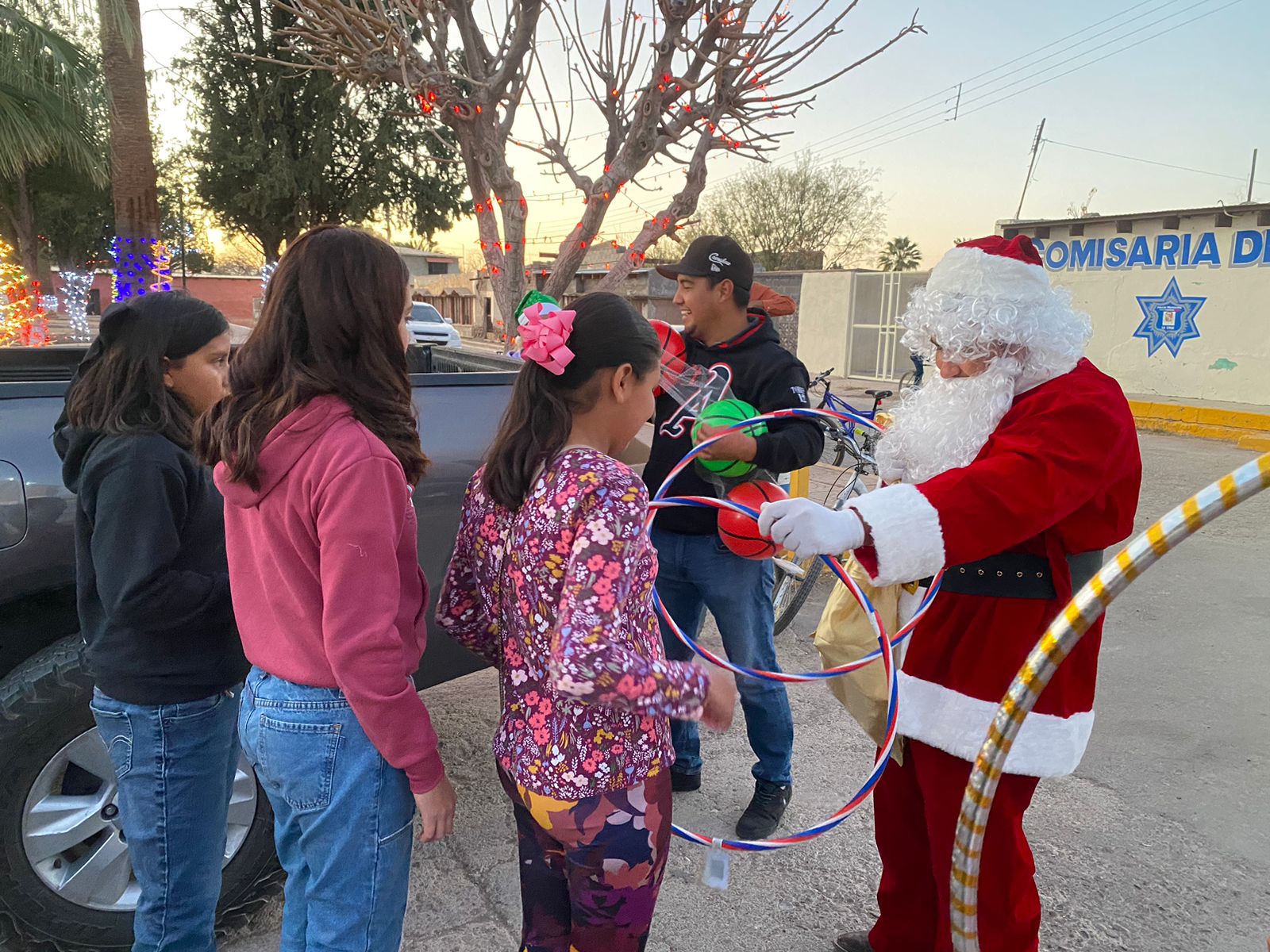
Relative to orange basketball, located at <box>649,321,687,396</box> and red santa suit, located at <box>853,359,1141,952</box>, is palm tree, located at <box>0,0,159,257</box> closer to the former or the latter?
orange basketball, located at <box>649,321,687,396</box>

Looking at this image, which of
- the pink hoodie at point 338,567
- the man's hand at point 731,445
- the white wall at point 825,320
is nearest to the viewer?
the pink hoodie at point 338,567

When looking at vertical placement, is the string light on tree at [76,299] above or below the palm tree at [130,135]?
below

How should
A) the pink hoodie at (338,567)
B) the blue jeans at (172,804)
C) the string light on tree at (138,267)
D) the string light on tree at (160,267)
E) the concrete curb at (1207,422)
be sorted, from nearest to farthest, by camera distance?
the pink hoodie at (338,567) < the blue jeans at (172,804) < the string light on tree at (138,267) < the string light on tree at (160,267) < the concrete curb at (1207,422)

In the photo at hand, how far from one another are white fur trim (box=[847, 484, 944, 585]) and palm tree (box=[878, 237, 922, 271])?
149ft

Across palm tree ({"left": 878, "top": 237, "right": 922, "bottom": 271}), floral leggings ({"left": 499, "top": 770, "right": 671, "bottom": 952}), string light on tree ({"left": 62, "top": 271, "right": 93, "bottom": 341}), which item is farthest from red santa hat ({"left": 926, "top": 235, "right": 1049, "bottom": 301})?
palm tree ({"left": 878, "top": 237, "right": 922, "bottom": 271})

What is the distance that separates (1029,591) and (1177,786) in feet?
7.36

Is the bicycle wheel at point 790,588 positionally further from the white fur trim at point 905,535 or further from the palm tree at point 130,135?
the palm tree at point 130,135

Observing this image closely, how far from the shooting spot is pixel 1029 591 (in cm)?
199

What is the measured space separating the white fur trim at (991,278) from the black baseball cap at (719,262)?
3.47 ft

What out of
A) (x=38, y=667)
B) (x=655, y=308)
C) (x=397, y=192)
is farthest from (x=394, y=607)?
(x=655, y=308)

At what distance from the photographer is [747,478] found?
3.06 meters

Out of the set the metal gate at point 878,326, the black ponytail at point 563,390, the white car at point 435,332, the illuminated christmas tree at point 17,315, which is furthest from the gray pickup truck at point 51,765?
the white car at point 435,332

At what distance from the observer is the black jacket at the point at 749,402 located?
9.90ft

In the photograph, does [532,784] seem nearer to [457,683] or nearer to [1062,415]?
[1062,415]
